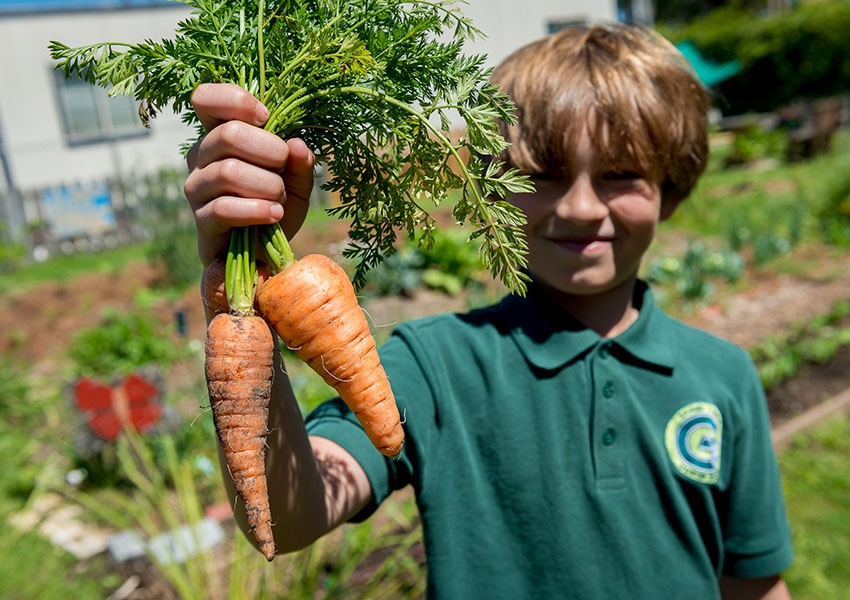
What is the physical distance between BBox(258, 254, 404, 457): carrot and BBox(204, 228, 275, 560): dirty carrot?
0.22 ft

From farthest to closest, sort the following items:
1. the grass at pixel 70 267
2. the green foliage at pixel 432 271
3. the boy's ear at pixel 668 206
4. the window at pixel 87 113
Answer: the window at pixel 87 113 → the grass at pixel 70 267 → the green foliage at pixel 432 271 → the boy's ear at pixel 668 206

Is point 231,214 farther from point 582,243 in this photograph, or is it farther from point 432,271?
point 432,271

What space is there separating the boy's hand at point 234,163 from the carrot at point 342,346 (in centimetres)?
16

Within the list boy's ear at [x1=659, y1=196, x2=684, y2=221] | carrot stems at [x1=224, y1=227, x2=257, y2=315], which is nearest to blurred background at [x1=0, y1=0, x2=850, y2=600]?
carrot stems at [x1=224, y1=227, x2=257, y2=315]

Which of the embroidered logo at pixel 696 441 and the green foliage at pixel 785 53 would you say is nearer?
the embroidered logo at pixel 696 441

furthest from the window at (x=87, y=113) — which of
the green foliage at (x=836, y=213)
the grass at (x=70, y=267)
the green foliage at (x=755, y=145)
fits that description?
the green foliage at (x=836, y=213)

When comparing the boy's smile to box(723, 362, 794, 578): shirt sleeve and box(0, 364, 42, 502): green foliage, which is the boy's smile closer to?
box(723, 362, 794, 578): shirt sleeve

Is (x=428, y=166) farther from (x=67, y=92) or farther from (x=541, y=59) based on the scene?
(x=67, y=92)

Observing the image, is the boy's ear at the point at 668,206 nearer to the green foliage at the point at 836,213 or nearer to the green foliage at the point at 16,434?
the green foliage at the point at 16,434

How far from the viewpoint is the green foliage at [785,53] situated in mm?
21531

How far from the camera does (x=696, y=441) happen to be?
70.5 inches

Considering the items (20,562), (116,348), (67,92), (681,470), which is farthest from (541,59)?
(67,92)

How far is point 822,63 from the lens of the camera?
21.7 metres

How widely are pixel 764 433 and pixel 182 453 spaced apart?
3315 millimetres
